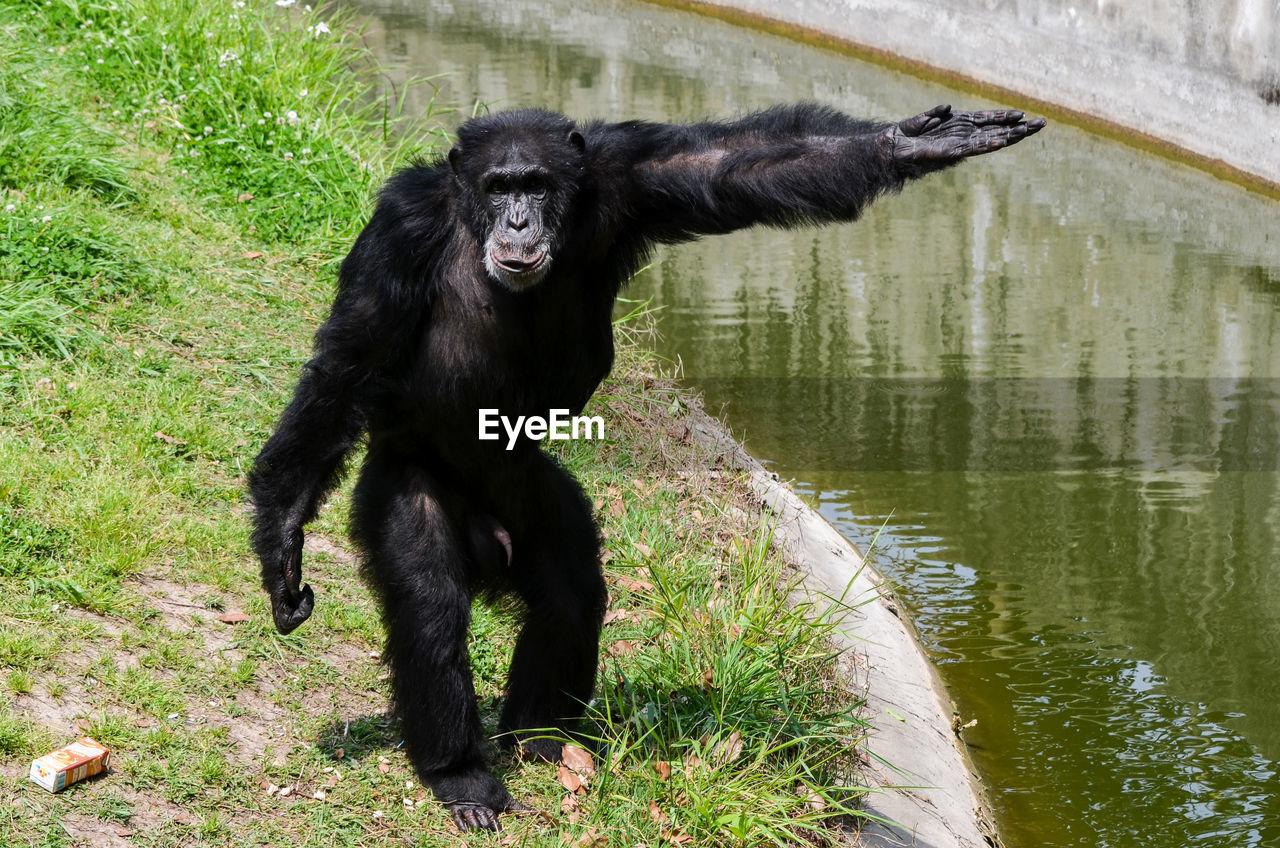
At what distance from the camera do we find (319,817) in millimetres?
4758

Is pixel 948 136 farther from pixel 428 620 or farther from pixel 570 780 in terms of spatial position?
pixel 570 780

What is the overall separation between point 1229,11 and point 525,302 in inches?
544

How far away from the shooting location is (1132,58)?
675 inches

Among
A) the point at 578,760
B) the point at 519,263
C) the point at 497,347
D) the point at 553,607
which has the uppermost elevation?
the point at 519,263

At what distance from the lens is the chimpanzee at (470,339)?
15.2ft

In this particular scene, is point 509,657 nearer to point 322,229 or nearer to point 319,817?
point 319,817

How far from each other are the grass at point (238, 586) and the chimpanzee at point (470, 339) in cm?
55

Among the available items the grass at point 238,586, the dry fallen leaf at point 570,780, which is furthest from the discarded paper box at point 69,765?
the dry fallen leaf at point 570,780

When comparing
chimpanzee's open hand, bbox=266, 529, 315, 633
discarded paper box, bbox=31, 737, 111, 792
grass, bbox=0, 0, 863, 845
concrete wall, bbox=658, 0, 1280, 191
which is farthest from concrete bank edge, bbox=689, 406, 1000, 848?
concrete wall, bbox=658, 0, 1280, 191

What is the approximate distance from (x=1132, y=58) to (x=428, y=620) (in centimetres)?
1523

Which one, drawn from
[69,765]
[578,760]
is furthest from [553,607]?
[69,765]

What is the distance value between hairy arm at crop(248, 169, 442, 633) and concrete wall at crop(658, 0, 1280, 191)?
1334 centimetres

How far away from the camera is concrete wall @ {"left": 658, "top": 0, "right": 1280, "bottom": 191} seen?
50.5 ft

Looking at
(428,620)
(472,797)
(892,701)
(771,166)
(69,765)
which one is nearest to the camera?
(69,765)
